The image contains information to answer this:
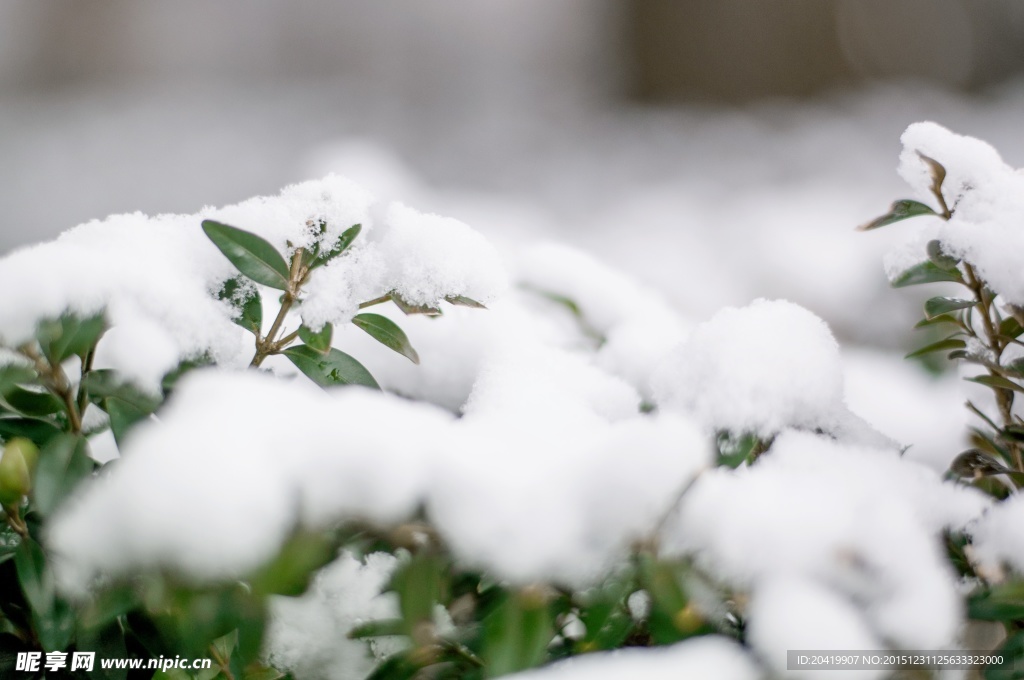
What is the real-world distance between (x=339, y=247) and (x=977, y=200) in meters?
0.50

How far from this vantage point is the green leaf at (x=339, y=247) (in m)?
0.50

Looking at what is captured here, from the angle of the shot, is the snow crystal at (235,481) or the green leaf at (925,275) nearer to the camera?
the snow crystal at (235,481)

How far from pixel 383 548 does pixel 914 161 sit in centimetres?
51

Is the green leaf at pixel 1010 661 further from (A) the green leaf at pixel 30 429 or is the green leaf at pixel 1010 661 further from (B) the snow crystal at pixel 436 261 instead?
(A) the green leaf at pixel 30 429

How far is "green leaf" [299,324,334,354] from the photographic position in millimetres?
474

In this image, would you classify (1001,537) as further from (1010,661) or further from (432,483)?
(432,483)

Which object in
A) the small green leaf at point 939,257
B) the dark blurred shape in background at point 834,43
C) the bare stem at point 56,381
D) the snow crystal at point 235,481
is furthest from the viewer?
the dark blurred shape in background at point 834,43

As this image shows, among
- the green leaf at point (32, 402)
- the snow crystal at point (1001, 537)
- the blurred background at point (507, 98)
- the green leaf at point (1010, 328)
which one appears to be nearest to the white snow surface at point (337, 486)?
the green leaf at point (32, 402)

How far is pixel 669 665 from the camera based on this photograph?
0.36 m

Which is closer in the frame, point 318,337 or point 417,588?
point 417,588

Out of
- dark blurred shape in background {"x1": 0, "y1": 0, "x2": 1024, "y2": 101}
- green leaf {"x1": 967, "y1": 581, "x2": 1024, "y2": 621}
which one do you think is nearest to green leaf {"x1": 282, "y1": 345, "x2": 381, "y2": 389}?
green leaf {"x1": 967, "y1": 581, "x2": 1024, "y2": 621}

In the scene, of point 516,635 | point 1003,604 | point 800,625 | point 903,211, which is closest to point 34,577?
point 516,635

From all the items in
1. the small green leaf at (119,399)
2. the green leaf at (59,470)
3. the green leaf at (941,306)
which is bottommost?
the green leaf at (59,470)

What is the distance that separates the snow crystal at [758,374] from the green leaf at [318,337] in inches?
9.5
